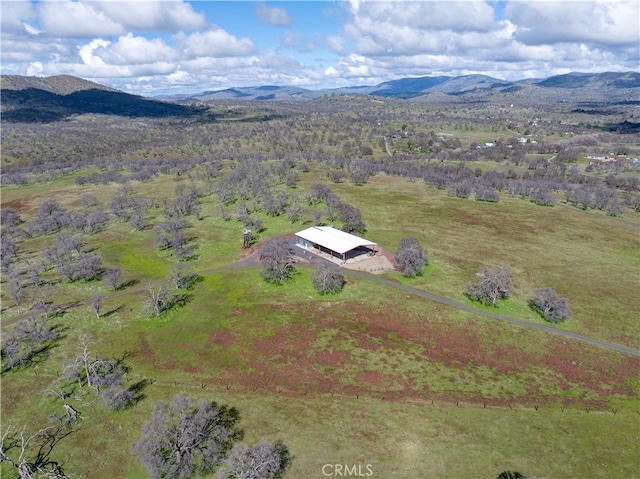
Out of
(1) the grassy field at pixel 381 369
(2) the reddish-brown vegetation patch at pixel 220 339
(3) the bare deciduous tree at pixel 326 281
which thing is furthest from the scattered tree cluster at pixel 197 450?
(3) the bare deciduous tree at pixel 326 281

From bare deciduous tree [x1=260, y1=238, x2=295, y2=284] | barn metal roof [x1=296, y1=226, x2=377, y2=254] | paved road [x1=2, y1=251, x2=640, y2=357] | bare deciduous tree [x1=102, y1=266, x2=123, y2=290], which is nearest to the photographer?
paved road [x1=2, y1=251, x2=640, y2=357]

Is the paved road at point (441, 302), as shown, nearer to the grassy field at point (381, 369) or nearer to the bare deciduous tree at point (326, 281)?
the grassy field at point (381, 369)

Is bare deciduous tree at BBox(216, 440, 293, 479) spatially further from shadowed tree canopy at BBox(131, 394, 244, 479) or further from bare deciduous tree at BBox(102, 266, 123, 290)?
bare deciduous tree at BBox(102, 266, 123, 290)

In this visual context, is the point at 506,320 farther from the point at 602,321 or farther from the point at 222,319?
the point at 222,319

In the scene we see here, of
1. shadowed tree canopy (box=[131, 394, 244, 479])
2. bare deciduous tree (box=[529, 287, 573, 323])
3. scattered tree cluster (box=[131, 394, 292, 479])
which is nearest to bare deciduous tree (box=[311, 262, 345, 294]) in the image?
scattered tree cluster (box=[131, 394, 292, 479])

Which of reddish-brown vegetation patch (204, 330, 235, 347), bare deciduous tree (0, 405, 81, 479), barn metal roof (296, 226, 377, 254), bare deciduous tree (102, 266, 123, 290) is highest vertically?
barn metal roof (296, 226, 377, 254)

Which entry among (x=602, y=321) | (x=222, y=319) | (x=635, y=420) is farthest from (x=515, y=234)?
(x=222, y=319)
